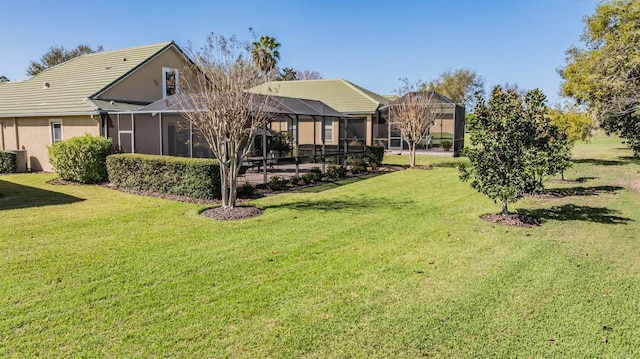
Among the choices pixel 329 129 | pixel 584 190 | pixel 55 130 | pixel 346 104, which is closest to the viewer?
pixel 584 190

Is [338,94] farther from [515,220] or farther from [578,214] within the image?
[515,220]

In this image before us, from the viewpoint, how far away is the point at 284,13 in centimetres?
1489

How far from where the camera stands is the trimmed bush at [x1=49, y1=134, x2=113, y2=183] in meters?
12.8

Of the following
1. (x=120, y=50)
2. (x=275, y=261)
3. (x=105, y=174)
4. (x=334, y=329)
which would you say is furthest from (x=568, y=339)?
(x=120, y=50)

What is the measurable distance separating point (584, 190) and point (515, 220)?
577 centimetres

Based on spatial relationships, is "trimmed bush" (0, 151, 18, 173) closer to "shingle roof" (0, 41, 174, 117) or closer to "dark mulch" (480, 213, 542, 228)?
"shingle roof" (0, 41, 174, 117)

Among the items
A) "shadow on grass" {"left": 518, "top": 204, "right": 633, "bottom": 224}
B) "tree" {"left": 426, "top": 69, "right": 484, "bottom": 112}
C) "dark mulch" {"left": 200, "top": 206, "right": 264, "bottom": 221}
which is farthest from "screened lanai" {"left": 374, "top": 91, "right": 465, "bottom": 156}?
"tree" {"left": 426, "top": 69, "right": 484, "bottom": 112}

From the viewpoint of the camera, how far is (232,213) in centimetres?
858

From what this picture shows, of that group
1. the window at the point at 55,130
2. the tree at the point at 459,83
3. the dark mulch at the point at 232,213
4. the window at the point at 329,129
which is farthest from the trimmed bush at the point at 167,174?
the tree at the point at 459,83

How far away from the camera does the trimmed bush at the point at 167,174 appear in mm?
10203

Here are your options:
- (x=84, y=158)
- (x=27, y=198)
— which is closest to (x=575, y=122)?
(x=84, y=158)

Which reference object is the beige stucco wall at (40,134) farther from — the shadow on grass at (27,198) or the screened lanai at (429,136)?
the screened lanai at (429,136)

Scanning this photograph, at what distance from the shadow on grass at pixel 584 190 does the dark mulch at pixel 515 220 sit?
396 centimetres

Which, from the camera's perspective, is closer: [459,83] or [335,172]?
[335,172]
